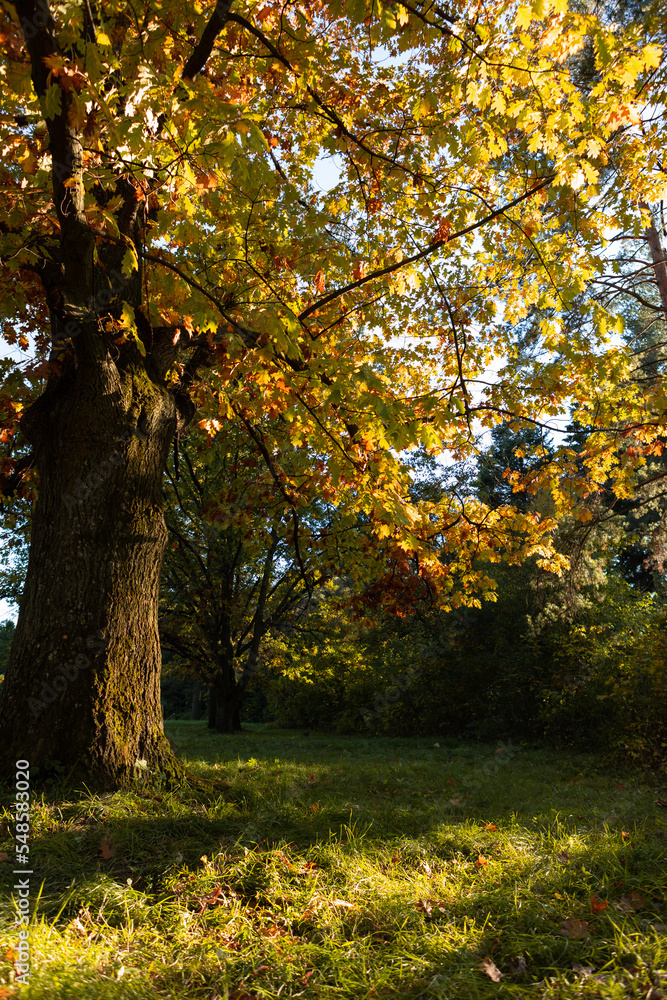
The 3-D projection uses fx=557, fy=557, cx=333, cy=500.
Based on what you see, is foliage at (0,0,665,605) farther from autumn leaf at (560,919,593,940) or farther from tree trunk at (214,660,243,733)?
tree trunk at (214,660,243,733)

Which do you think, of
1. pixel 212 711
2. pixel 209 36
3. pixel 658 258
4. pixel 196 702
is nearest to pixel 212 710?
pixel 212 711

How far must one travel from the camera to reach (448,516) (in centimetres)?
672

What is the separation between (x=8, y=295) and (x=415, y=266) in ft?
13.1

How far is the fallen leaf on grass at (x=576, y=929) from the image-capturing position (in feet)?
8.41

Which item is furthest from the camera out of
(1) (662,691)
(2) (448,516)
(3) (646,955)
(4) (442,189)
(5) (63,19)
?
(1) (662,691)

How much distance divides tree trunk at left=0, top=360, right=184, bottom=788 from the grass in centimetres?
40

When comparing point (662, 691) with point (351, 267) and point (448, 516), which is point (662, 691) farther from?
point (351, 267)

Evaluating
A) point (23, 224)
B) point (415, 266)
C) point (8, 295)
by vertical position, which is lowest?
point (8, 295)

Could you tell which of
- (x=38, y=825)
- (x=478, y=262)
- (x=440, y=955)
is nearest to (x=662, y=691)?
(x=478, y=262)

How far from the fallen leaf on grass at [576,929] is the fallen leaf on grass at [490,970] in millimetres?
417

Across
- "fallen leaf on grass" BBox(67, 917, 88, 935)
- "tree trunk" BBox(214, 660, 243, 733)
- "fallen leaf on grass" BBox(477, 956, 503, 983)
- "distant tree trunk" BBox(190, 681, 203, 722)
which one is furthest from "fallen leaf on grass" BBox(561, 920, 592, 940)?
"distant tree trunk" BBox(190, 681, 203, 722)

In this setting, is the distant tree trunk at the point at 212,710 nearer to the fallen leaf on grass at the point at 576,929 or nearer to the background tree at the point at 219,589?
the background tree at the point at 219,589

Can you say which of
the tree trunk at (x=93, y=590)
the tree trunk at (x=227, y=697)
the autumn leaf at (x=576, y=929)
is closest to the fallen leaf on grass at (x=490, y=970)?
the autumn leaf at (x=576, y=929)

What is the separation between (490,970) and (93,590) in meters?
3.20
